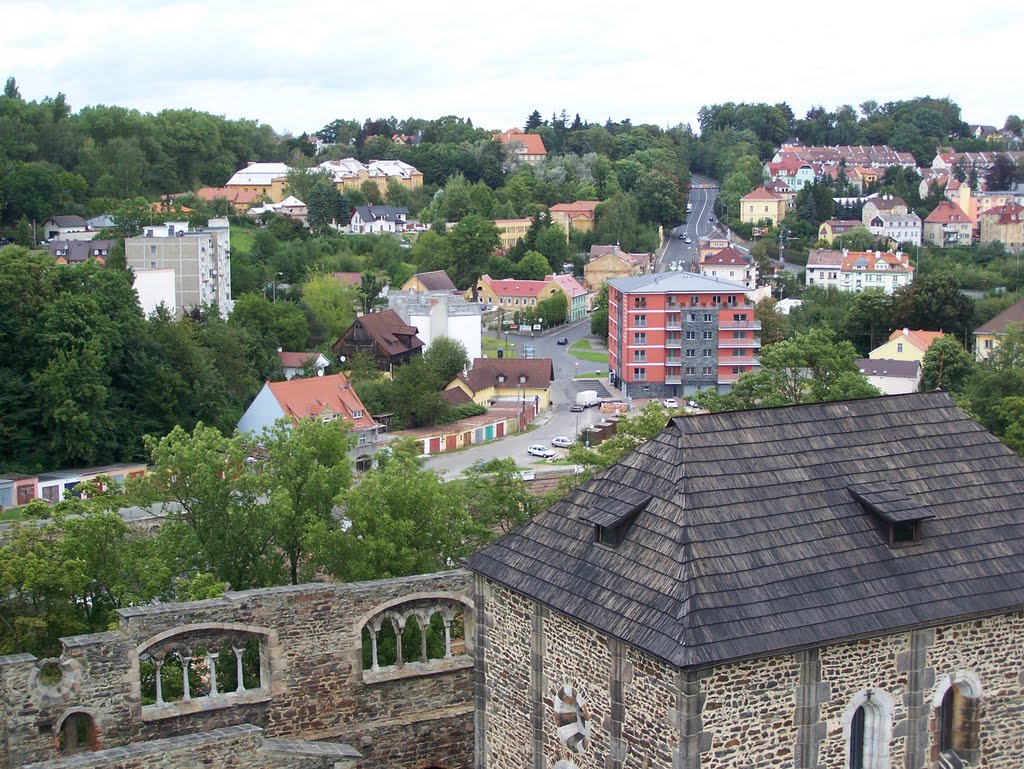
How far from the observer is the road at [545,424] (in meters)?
58.2

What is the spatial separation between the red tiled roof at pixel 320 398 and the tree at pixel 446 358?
1164 cm

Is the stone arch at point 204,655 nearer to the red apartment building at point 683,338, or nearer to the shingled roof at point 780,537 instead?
the shingled roof at point 780,537

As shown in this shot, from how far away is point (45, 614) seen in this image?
20.6 metres

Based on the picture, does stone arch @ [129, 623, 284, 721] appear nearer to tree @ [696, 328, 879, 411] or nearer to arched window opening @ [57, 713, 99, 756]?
arched window opening @ [57, 713, 99, 756]

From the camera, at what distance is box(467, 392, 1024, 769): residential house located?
12.8 meters

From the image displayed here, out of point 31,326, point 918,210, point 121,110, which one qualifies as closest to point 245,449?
point 31,326

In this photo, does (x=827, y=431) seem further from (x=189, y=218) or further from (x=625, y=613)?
(x=189, y=218)

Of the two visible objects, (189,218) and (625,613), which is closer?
(625,613)

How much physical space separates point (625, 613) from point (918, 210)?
5163 inches

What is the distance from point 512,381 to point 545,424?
15.5 feet

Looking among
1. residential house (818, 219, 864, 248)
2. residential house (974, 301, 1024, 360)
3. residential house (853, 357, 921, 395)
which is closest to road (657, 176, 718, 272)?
residential house (818, 219, 864, 248)

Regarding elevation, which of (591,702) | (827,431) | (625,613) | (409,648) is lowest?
(409,648)

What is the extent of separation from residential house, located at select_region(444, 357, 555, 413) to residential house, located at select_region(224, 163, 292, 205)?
60.6m

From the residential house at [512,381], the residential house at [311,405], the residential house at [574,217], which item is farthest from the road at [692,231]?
the residential house at [311,405]
